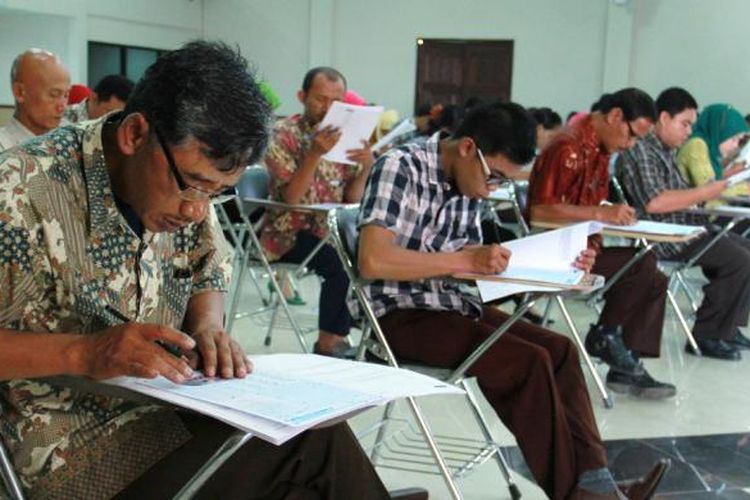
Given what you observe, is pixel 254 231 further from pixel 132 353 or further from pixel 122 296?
pixel 132 353


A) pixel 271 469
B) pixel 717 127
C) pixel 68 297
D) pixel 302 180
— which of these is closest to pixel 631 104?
pixel 302 180

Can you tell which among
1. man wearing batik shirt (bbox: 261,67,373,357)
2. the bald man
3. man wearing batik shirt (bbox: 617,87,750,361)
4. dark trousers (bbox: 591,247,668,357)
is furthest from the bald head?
man wearing batik shirt (bbox: 617,87,750,361)

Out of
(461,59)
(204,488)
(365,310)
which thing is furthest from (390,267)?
(461,59)

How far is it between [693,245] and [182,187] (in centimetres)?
353

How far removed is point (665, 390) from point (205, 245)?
8.12 ft

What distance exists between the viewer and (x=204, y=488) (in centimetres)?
146

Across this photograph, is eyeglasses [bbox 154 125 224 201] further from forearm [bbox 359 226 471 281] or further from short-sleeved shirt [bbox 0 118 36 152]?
short-sleeved shirt [bbox 0 118 36 152]

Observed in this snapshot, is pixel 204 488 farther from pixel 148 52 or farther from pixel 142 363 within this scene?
pixel 148 52

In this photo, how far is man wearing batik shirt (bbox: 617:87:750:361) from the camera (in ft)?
14.4

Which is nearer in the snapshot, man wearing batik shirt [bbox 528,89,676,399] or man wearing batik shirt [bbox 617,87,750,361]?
man wearing batik shirt [bbox 528,89,676,399]

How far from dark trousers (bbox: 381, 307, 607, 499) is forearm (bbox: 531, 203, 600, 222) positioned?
45.0 inches

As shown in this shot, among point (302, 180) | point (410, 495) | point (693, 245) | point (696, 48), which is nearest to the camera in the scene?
point (410, 495)

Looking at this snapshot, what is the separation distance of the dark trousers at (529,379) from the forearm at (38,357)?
4.03ft

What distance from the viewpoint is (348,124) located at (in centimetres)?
398
